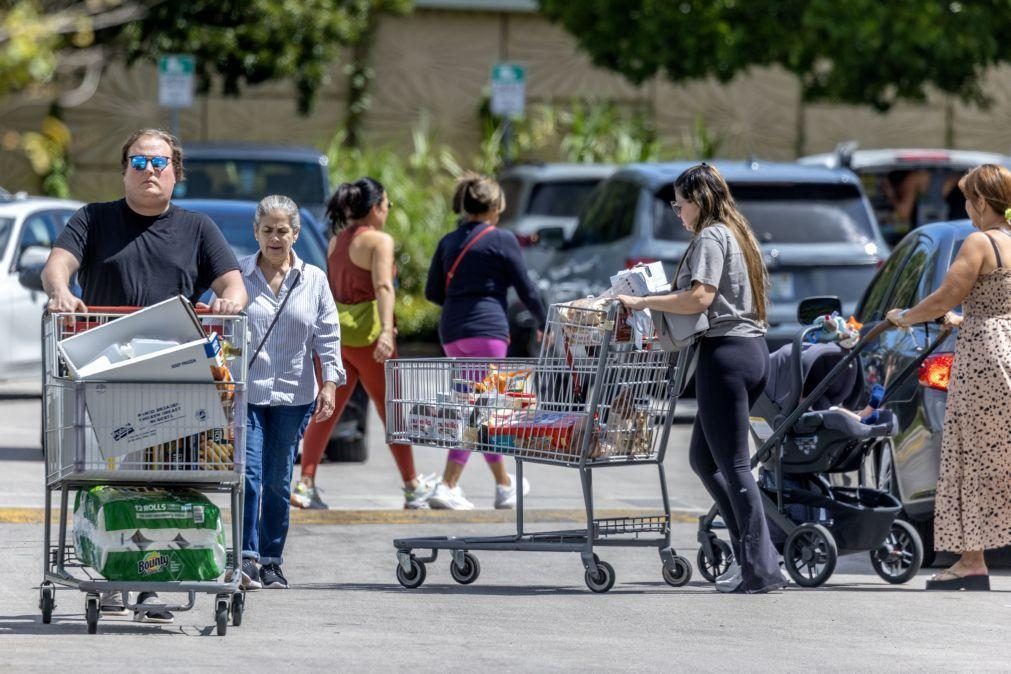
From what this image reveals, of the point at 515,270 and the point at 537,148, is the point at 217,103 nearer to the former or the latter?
the point at 537,148

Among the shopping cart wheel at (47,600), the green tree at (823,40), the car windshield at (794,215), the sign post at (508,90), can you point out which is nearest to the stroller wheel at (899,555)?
the shopping cart wheel at (47,600)

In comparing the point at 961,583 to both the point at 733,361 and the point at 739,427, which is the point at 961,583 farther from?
the point at 733,361

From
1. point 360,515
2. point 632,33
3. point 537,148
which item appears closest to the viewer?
point 360,515

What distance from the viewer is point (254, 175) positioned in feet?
55.7

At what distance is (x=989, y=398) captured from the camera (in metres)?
8.75

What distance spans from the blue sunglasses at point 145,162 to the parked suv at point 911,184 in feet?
39.5

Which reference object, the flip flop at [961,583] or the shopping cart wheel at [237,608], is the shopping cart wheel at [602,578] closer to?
the flip flop at [961,583]

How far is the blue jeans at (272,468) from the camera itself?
8492 millimetres

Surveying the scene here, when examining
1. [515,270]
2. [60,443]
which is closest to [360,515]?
[515,270]

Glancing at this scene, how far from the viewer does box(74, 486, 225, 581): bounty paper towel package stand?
23.9 ft

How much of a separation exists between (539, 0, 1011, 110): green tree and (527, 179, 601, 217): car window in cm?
272

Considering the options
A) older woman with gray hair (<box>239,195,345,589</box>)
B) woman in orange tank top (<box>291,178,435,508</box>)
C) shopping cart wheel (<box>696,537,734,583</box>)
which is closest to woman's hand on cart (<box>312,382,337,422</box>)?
older woman with gray hair (<box>239,195,345,589</box>)

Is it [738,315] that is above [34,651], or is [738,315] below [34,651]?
above

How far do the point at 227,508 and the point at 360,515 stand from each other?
713 mm
